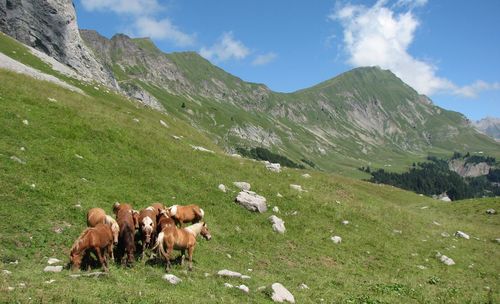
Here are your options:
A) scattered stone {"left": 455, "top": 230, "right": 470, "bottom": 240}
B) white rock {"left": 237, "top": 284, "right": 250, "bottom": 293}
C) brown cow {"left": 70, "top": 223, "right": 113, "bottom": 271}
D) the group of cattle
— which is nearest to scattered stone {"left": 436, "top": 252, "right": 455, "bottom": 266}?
scattered stone {"left": 455, "top": 230, "right": 470, "bottom": 240}

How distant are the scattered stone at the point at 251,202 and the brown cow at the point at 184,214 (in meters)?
7.18

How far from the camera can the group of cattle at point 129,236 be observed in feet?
52.2

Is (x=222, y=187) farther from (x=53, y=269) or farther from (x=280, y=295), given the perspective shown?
(x=53, y=269)

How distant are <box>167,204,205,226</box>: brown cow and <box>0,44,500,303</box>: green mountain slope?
1911 mm

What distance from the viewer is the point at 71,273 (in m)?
15.1

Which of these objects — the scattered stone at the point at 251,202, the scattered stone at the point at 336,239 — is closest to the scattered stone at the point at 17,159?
the scattered stone at the point at 251,202

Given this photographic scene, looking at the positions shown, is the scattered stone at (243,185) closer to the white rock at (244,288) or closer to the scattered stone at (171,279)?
the white rock at (244,288)

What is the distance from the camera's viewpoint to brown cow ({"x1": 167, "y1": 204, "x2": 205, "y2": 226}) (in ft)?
74.2

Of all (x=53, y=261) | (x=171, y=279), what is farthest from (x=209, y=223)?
(x=53, y=261)

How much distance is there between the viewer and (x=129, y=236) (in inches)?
695

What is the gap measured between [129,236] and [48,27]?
10441 cm

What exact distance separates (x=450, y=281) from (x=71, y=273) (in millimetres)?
22318

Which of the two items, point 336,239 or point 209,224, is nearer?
point 209,224

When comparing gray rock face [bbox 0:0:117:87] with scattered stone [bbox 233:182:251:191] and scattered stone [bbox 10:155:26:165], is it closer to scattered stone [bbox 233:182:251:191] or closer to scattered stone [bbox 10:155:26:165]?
scattered stone [bbox 233:182:251:191]
